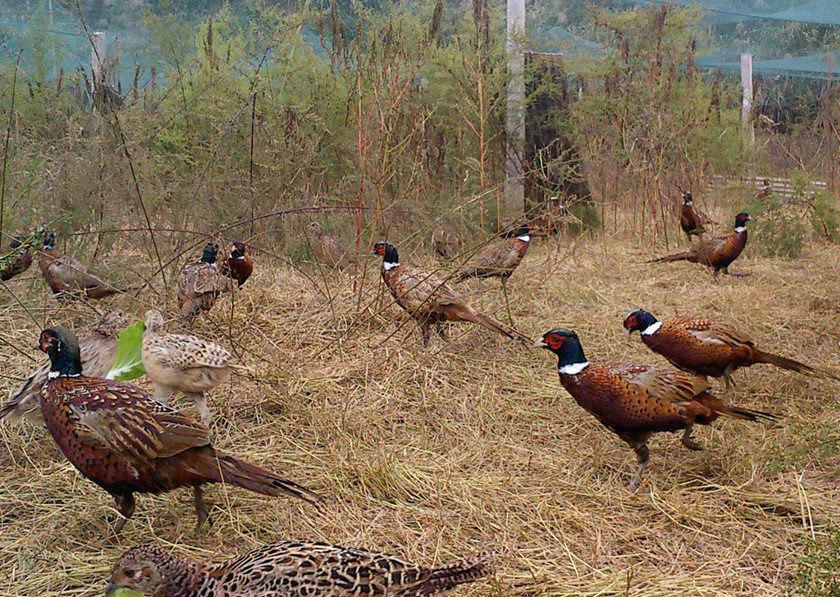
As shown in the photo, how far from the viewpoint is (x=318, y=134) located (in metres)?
8.00

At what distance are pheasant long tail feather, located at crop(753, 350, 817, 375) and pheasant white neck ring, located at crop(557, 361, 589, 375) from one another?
1.10 metres

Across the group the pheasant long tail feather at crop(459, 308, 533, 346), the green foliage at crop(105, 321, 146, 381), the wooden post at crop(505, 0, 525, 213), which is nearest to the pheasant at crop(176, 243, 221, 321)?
the green foliage at crop(105, 321, 146, 381)

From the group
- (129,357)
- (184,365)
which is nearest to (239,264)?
(184,365)

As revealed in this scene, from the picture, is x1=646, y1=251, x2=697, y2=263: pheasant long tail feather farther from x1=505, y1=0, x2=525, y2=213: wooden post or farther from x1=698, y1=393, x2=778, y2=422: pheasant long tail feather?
x1=698, y1=393, x2=778, y2=422: pheasant long tail feather

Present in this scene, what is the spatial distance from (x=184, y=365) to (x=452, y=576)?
1.78 metres

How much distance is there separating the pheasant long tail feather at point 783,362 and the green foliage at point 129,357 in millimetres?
2889

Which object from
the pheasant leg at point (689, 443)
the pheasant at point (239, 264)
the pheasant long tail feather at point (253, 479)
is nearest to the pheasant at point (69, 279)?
the pheasant at point (239, 264)

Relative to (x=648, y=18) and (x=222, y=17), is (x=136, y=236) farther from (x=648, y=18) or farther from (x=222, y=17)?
(x=648, y=18)

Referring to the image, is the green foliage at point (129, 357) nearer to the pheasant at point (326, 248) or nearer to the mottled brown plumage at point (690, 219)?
the pheasant at point (326, 248)

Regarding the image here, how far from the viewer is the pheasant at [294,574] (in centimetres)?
239

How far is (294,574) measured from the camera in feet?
7.91

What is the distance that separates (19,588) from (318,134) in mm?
5650

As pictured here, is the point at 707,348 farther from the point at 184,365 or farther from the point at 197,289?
the point at 197,289

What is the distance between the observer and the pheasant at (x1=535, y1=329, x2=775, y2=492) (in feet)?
12.0
